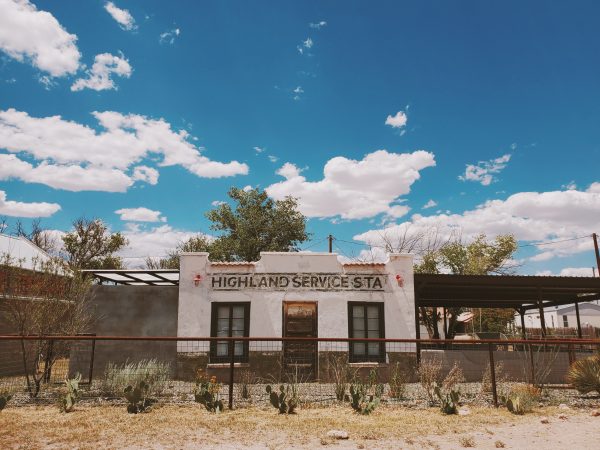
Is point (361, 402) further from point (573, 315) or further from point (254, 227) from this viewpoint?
point (573, 315)

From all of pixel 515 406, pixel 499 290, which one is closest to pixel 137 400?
pixel 515 406

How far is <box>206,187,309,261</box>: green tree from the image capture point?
1234 inches

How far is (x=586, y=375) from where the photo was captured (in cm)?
1020

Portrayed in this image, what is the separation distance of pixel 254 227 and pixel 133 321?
58.5 feet

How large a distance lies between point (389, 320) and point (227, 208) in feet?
69.6

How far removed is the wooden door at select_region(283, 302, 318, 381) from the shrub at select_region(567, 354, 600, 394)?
680cm

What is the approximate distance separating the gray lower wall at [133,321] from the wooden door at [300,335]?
11.7 ft

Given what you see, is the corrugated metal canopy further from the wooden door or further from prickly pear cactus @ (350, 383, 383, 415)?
prickly pear cactus @ (350, 383, 383, 415)

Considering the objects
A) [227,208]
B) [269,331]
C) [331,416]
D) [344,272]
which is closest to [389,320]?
[344,272]

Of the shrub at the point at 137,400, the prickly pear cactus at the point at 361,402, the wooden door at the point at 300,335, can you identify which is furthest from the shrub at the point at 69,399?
the wooden door at the point at 300,335

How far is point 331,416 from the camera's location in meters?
8.12

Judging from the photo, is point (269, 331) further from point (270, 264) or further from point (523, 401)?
point (523, 401)

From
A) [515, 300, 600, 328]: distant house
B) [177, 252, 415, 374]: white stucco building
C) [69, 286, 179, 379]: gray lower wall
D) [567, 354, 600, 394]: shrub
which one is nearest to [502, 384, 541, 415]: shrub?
[567, 354, 600, 394]: shrub

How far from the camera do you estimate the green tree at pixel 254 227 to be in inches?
1234
